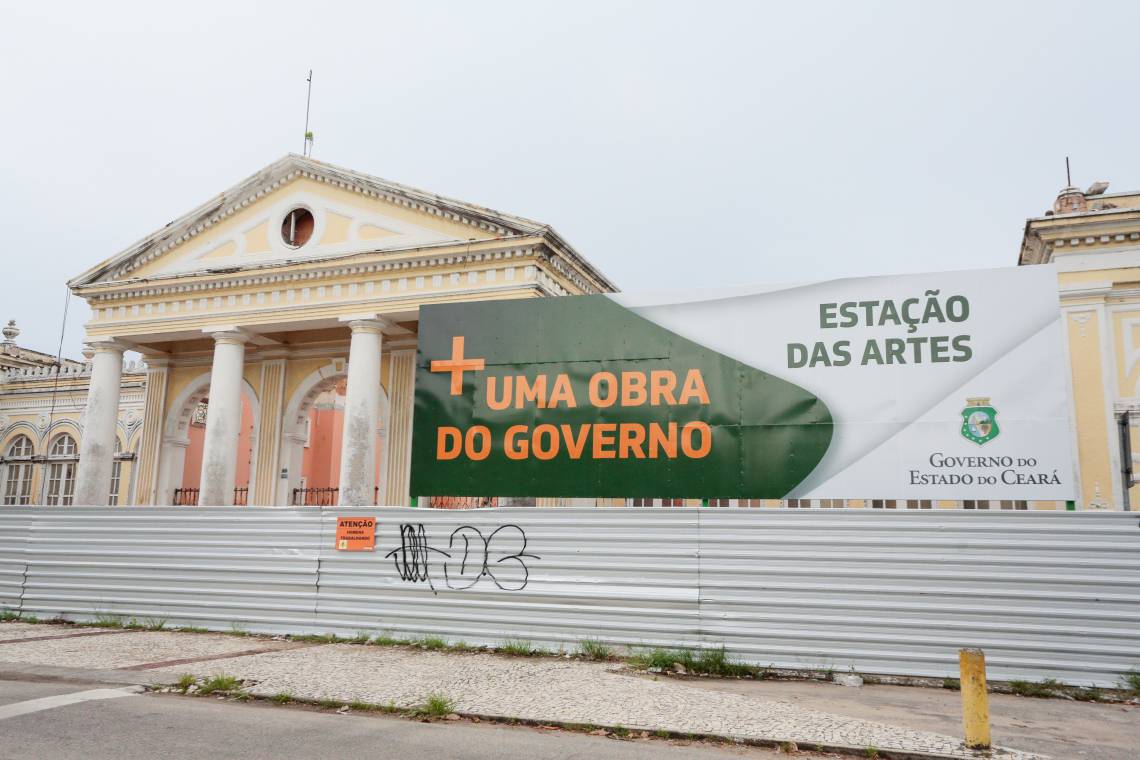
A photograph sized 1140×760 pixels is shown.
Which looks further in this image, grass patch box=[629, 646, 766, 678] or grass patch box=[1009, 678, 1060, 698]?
grass patch box=[629, 646, 766, 678]

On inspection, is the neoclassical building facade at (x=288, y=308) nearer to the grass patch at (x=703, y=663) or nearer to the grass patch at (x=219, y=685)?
the grass patch at (x=703, y=663)

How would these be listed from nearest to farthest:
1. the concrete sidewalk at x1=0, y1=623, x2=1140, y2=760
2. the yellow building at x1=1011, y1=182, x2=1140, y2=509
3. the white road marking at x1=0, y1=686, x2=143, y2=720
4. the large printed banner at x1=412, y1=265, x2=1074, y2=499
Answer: the concrete sidewalk at x1=0, y1=623, x2=1140, y2=760, the white road marking at x1=0, y1=686, x2=143, y2=720, the large printed banner at x1=412, y1=265, x2=1074, y2=499, the yellow building at x1=1011, y1=182, x2=1140, y2=509

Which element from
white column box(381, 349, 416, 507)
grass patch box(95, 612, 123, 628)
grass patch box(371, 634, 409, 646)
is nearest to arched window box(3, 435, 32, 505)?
white column box(381, 349, 416, 507)

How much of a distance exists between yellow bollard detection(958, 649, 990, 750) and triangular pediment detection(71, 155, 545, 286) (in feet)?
45.8

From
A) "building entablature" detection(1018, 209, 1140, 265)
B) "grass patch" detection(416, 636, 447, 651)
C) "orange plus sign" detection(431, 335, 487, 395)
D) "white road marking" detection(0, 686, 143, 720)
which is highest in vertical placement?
"building entablature" detection(1018, 209, 1140, 265)

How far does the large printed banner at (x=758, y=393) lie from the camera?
8.78 meters

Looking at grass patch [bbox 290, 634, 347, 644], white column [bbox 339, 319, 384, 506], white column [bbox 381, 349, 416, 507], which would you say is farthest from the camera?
white column [bbox 381, 349, 416, 507]

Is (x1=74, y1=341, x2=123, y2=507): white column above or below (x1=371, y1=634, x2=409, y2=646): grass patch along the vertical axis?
above

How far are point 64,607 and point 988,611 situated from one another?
1156cm

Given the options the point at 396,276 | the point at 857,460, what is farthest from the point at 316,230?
the point at 857,460

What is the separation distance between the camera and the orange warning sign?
34.1ft

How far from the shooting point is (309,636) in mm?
10414

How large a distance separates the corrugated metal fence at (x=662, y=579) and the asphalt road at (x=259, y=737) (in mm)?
3135

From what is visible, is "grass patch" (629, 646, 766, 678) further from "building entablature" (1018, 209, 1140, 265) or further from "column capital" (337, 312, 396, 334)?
"building entablature" (1018, 209, 1140, 265)
